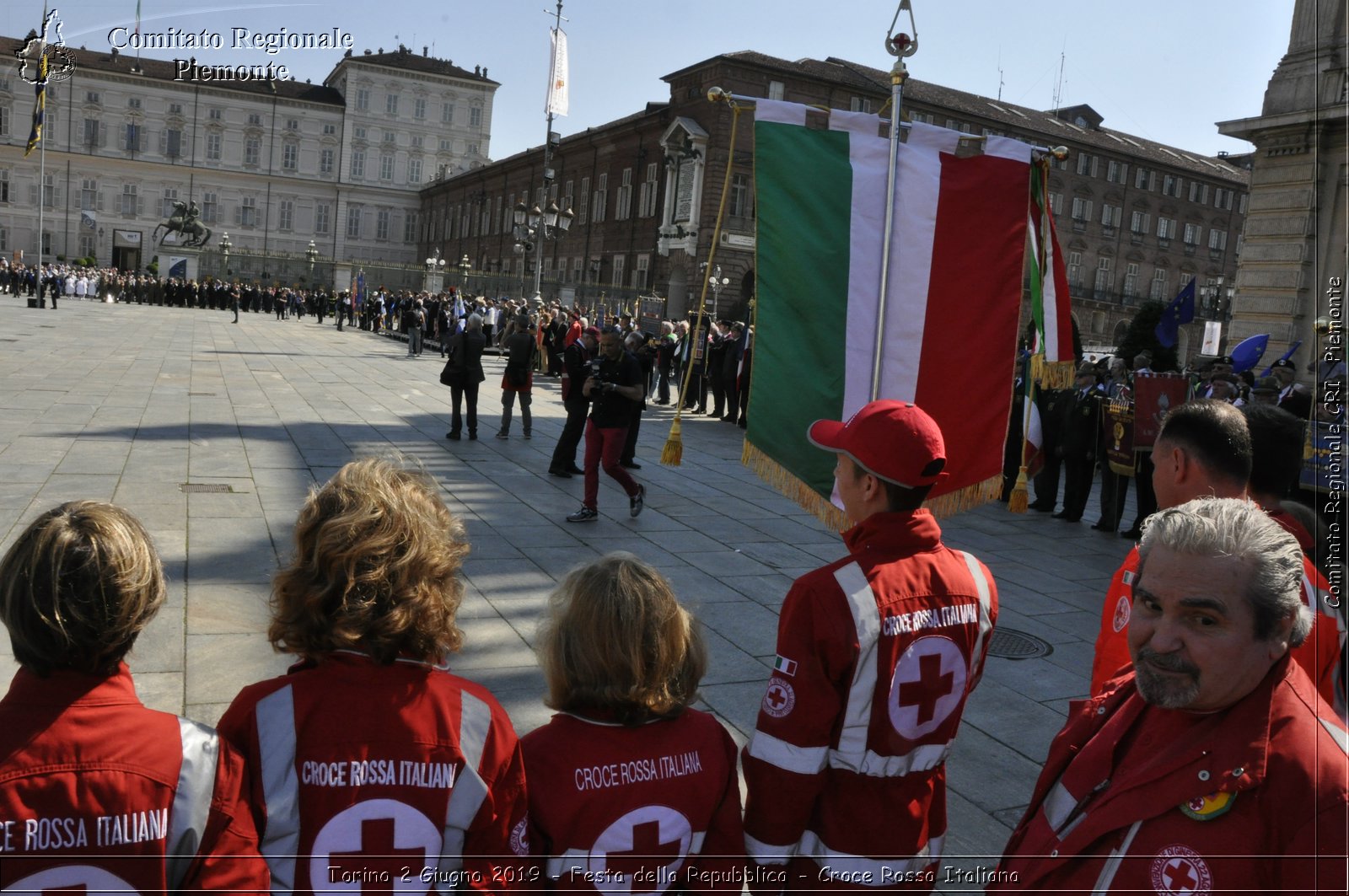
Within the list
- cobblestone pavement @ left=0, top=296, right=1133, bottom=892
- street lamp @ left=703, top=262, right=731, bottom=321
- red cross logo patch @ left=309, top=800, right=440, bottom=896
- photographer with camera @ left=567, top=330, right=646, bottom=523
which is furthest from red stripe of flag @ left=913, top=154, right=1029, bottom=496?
street lamp @ left=703, top=262, right=731, bottom=321

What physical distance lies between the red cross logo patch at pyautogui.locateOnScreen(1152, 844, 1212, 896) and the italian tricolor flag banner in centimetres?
251

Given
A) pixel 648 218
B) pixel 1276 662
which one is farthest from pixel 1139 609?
pixel 648 218

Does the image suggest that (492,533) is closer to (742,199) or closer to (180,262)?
(742,199)

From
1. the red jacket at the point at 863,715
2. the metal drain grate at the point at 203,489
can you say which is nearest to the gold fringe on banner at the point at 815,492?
the red jacket at the point at 863,715

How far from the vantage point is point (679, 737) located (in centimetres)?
208

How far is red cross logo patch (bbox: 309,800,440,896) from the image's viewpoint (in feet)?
6.09

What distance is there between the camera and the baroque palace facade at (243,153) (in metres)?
73.0

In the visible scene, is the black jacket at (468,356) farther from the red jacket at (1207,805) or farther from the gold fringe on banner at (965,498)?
the red jacket at (1207,805)

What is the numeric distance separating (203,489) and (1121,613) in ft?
27.6

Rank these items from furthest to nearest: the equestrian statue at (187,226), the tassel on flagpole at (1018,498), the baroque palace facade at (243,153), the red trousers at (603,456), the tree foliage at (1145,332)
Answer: the baroque palace facade at (243,153) < the equestrian statue at (187,226) < the tree foliage at (1145,332) < the red trousers at (603,456) < the tassel on flagpole at (1018,498)

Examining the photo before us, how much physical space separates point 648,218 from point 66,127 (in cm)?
5077

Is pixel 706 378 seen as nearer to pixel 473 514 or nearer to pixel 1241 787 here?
pixel 473 514

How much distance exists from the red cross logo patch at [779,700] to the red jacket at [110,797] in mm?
1101

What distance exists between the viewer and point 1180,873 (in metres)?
1.57
